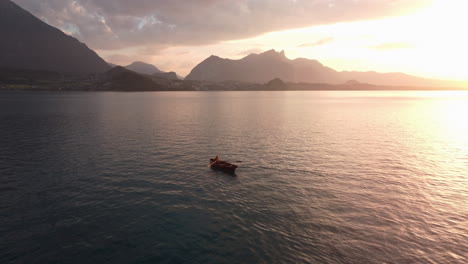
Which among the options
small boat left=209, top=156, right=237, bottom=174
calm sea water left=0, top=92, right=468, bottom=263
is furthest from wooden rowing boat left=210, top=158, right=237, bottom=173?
calm sea water left=0, top=92, right=468, bottom=263

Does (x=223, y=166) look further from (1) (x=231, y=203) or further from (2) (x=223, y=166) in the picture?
(1) (x=231, y=203)

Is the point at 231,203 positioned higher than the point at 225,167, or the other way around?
the point at 225,167

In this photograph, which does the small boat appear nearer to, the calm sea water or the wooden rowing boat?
the wooden rowing boat

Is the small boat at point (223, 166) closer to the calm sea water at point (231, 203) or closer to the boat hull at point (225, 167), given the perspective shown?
the boat hull at point (225, 167)

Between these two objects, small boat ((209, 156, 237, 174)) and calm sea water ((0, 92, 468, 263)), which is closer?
calm sea water ((0, 92, 468, 263))

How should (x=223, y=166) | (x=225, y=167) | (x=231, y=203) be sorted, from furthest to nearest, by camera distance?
(x=223, y=166) → (x=225, y=167) → (x=231, y=203)

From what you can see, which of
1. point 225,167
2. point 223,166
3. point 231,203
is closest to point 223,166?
point 223,166

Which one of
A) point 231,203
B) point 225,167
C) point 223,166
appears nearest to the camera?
point 231,203

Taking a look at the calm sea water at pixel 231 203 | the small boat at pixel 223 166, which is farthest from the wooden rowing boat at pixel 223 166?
the calm sea water at pixel 231 203

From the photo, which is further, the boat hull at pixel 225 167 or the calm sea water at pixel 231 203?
the boat hull at pixel 225 167

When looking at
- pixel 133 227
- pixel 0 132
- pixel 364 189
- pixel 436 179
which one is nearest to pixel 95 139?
pixel 0 132

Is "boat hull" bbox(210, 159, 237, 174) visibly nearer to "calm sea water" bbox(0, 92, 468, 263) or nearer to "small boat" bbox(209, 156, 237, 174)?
"small boat" bbox(209, 156, 237, 174)

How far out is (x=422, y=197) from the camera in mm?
32812

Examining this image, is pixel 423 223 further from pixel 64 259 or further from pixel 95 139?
pixel 95 139
